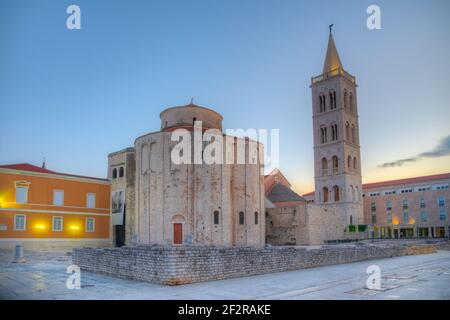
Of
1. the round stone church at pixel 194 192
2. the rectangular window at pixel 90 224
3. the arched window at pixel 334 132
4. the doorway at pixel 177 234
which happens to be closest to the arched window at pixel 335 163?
the arched window at pixel 334 132

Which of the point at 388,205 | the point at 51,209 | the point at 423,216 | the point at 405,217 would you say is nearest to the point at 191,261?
the point at 51,209

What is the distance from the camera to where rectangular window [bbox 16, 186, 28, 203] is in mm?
29453

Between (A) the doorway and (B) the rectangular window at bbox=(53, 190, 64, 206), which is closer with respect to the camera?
(A) the doorway

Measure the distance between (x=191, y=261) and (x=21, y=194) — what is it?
74.5ft

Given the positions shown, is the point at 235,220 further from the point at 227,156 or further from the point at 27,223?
the point at 27,223

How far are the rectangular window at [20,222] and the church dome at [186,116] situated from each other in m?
13.5

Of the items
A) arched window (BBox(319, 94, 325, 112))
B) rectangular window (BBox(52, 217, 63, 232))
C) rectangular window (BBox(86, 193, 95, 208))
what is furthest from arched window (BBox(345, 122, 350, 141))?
rectangular window (BBox(52, 217, 63, 232))

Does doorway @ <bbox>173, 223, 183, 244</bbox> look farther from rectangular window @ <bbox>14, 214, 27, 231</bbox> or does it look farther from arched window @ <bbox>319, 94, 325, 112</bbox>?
arched window @ <bbox>319, 94, 325, 112</bbox>

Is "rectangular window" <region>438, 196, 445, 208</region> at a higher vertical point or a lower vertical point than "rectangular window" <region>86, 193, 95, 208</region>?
lower

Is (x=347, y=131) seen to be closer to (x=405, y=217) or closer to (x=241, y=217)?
(x=405, y=217)

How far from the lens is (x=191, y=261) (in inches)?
493

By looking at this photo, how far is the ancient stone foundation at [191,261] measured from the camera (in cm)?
1223
